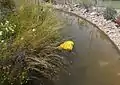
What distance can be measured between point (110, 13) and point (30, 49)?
2.80m

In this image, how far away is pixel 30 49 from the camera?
153 inches

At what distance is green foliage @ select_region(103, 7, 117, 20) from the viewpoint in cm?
611

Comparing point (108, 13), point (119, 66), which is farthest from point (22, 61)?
point (108, 13)

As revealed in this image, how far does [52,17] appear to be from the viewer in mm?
4750

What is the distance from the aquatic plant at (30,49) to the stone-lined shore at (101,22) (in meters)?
1.23

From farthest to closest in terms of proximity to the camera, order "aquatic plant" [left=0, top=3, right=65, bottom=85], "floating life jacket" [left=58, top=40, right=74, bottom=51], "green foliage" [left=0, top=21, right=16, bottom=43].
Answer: "floating life jacket" [left=58, top=40, right=74, bottom=51] → "green foliage" [left=0, top=21, right=16, bottom=43] → "aquatic plant" [left=0, top=3, right=65, bottom=85]

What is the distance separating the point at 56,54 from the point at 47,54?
23 cm

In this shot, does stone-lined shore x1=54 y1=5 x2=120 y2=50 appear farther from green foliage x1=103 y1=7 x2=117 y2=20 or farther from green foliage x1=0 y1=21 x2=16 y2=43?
green foliage x1=0 y1=21 x2=16 y2=43

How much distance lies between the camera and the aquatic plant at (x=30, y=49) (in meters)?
3.56

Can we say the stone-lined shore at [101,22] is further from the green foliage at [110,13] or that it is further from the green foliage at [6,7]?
the green foliage at [6,7]

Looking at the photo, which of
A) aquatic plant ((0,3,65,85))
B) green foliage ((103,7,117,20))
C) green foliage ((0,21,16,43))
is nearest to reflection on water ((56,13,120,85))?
aquatic plant ((0,3,65,85))

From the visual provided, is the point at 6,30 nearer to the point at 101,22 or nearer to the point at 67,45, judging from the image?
the point at 67,45

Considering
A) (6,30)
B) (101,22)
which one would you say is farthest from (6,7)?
(101,22)

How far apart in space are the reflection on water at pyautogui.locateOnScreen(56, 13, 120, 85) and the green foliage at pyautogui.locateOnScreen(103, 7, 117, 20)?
461mm
